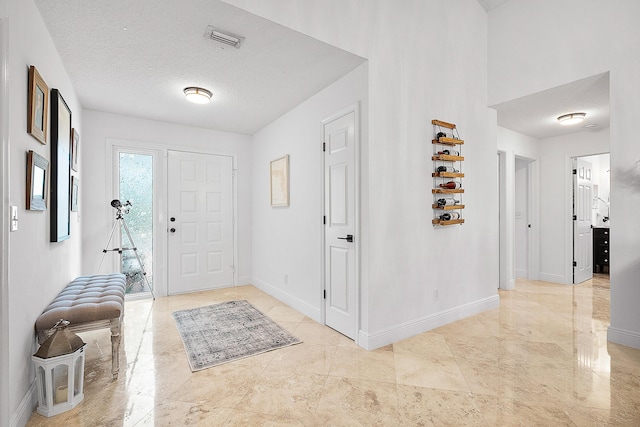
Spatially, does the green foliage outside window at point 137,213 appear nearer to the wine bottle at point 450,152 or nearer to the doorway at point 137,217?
the doorway at point 137,217

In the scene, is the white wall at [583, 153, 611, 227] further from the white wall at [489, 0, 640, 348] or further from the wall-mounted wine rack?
the wall-mounted wine rack

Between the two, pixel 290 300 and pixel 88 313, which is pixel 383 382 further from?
pixel 88 313

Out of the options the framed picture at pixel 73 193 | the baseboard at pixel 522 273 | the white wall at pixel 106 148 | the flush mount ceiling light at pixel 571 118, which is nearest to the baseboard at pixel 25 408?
the framed picture at pixel 73 193

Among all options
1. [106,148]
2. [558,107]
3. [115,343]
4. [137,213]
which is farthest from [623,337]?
[106,148]

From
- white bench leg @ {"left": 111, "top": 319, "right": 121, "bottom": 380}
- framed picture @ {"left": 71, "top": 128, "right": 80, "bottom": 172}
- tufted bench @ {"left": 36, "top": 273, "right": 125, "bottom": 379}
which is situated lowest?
white bench leg @ {"left": 111, "top": 319, "right": 121, "bottom": 380}

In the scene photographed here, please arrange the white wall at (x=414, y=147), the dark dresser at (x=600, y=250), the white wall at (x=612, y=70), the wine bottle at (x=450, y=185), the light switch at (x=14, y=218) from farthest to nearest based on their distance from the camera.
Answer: the dark dresser at (x=600, y=250) → the wine bottle at (x=450, y=185) → the white wall at (x=612, y=70) → the white wall at (x=414, y=147) → the light switch at (x=14, y=218)

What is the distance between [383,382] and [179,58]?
3070 mm

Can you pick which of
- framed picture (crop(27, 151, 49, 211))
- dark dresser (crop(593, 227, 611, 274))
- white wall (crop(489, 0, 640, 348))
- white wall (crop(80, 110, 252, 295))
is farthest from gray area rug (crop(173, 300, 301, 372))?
dark dresser (crop(593, 227, 611, 274))

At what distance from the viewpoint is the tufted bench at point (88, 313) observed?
1990 mm

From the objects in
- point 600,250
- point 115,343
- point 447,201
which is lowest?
point 115,343

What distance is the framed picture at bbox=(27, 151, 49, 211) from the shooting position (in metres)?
1.87

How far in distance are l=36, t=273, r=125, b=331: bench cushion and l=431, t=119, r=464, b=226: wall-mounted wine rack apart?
2898 mm

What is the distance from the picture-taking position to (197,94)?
11.0 feet

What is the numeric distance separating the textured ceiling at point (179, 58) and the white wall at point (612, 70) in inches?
89.2
